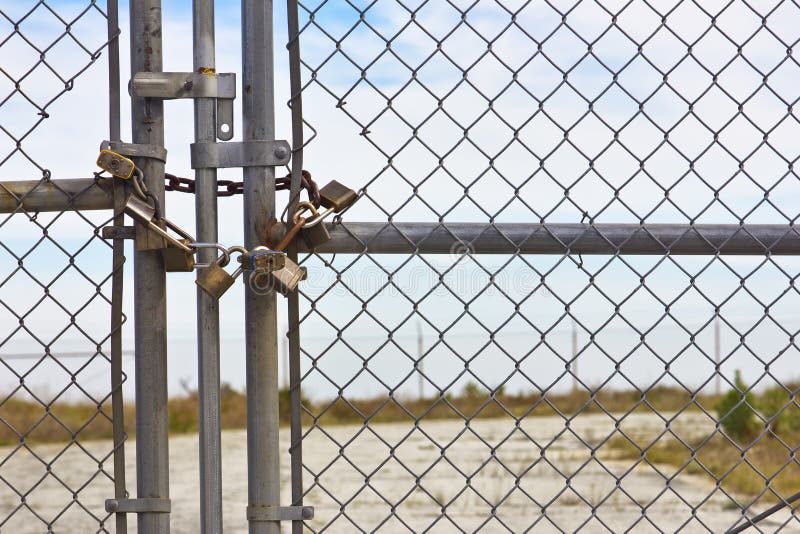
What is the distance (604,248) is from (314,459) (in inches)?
381

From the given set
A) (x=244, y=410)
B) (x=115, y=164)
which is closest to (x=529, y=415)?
(x=244, y=410)

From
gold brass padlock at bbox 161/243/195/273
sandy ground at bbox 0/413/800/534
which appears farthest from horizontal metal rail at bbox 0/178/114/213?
sandy ground at bbox 0/413/800/534

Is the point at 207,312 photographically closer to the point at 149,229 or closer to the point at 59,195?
the point at 149,229

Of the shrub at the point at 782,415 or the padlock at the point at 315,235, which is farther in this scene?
the shrub at the point at 782,415

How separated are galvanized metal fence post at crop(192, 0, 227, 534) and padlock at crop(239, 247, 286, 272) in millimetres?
81

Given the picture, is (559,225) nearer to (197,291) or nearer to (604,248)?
(604,248)

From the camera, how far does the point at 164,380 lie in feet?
4.49

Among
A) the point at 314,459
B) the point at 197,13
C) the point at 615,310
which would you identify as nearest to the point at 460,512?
the point at 314,459

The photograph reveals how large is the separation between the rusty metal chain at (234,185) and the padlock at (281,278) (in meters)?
0.13

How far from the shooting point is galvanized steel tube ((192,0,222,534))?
1.35 meters

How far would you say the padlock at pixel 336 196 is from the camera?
1362 millimetres

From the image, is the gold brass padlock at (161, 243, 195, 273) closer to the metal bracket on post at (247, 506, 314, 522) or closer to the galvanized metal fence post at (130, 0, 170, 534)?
the galvanized metal fence post at (130, 0, 170, 534)

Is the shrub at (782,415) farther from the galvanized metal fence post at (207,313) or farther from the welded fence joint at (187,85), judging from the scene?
the welded fence joint at (187,85)

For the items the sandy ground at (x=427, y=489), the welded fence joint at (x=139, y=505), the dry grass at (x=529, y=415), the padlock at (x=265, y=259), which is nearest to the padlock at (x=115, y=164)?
the padlock at (x=265, y=259)
